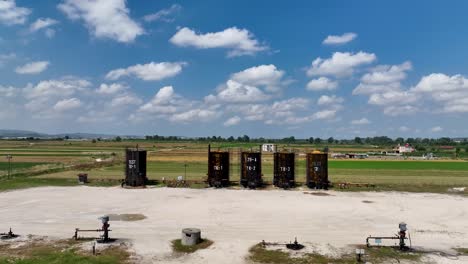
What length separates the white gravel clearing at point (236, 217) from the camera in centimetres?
2291

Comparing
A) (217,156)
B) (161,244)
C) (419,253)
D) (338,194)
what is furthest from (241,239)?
(217,156)

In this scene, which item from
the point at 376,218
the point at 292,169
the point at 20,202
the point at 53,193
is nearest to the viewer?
the point at 376,218

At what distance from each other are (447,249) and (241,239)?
448 inches

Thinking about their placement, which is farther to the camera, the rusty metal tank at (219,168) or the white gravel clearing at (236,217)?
the rusty metal tank at (219,168)

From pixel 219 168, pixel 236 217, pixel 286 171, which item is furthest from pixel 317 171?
pixel 236 217

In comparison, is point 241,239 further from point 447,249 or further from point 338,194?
point 338,194

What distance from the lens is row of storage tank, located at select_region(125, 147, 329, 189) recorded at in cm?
4469

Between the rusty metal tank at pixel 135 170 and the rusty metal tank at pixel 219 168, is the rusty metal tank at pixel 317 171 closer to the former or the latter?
the rusty metal tank at pixel 219 168

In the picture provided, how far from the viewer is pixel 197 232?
73.5 ft

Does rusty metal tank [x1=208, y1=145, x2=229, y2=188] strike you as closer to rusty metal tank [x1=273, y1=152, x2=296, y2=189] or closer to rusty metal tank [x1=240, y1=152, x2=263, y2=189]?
rusty metal tank [x1=240, y1=152, x2=263, y2=189]

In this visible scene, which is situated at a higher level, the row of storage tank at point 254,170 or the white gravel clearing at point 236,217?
the row of storage tank at point 254,170

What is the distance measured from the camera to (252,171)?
1794 inches

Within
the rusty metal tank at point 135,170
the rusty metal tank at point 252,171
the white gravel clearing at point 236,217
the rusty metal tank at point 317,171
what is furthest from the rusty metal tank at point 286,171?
the rusty metal tank at point 135,170

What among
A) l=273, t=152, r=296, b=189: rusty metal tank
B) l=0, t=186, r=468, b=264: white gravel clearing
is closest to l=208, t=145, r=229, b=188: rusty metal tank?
l=0, t=186, r=468, b=264: white gravel clearing
